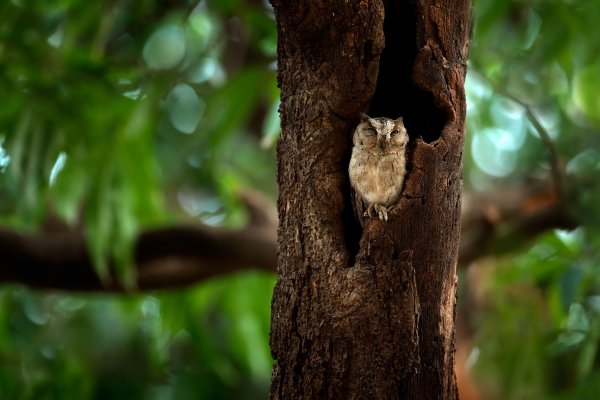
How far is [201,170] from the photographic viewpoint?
26.7 ft

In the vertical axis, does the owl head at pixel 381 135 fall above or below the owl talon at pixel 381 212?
A: above

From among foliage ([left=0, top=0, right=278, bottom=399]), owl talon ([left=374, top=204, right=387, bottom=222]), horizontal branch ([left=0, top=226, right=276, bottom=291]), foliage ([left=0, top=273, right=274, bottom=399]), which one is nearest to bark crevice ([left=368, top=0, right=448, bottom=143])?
owl talon ([left=374, top=204, right=387, bottom=222])

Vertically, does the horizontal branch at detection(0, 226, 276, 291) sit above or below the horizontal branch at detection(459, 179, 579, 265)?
below

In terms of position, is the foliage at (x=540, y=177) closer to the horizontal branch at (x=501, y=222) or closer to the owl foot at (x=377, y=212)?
the horizontal branch at (x=501, y=222)

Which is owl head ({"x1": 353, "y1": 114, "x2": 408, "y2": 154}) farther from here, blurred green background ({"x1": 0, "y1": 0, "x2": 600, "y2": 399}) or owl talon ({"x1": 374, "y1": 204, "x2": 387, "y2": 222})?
blurred green background ({"x1": 0, "y1": 0, "x2": 600, "y2": 399})

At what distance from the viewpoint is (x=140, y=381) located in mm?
9750

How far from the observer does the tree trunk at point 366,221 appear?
3.14 m

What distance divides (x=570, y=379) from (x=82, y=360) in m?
4.58

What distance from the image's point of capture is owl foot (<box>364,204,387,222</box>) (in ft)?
10.6

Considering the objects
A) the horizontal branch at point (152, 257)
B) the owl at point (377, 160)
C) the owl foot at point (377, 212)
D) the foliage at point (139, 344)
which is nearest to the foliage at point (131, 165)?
the foliage at point (139, 344)

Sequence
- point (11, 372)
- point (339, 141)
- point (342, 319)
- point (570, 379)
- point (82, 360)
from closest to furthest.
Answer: point (342, 319) < point (339, 141) < point (570, 379) < point (11, 372) < point (82, 360)

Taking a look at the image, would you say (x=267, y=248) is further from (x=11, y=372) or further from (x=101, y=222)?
(x=11, y=372)

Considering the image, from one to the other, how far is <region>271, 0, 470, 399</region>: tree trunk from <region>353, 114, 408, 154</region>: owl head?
11 cm

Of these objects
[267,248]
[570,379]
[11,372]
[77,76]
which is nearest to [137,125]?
[77,76]
